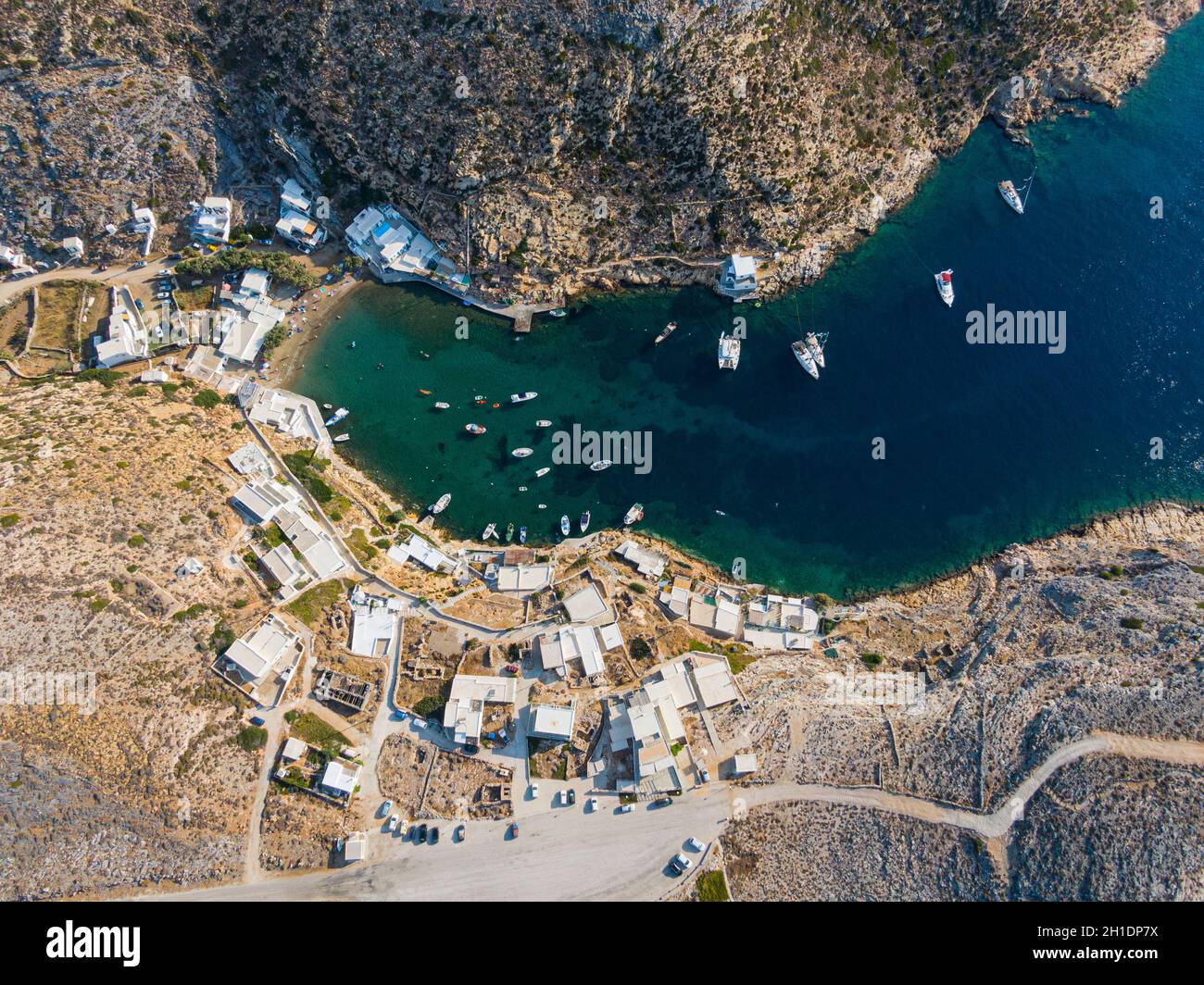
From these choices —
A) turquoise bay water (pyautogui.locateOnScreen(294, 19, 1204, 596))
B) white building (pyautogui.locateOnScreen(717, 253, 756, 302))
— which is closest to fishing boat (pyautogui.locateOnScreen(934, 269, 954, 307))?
turquoise bay water (pyautogui.locateOnScreen(294, 19, 1204, 596))

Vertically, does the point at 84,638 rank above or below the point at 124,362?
below

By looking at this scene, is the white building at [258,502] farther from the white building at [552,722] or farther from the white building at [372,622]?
the white building at [552,722]

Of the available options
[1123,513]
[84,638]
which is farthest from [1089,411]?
[84,638]

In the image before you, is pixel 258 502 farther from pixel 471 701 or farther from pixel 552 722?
pixel 552 722

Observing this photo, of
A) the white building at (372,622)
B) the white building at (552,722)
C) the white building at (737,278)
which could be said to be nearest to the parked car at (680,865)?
the white building at (552,722)
